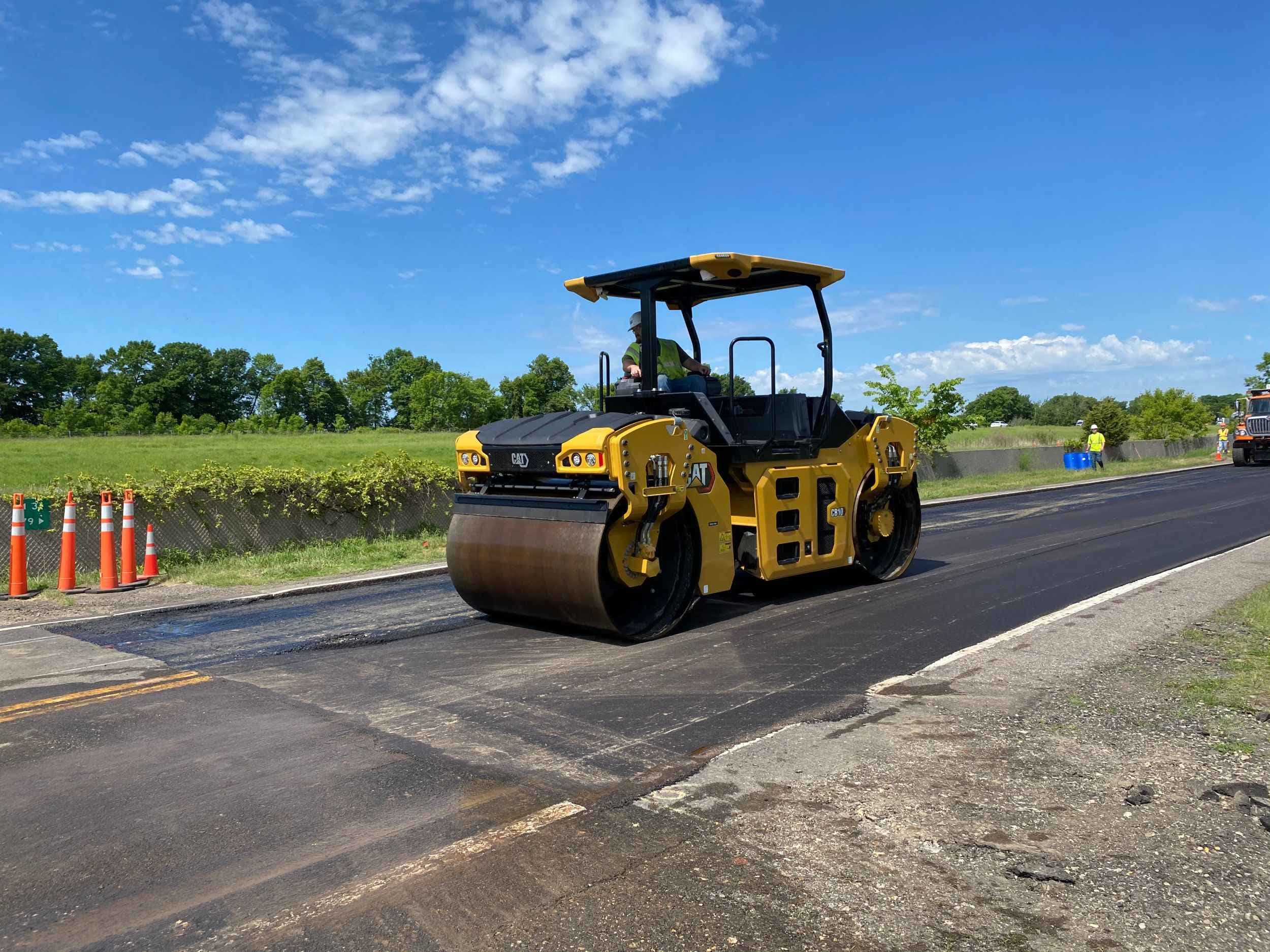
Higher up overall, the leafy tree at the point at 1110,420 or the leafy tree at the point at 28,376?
the leafy tree at the point at 28,376

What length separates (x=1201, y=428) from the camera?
48969 millimetres

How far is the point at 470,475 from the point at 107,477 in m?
6.17

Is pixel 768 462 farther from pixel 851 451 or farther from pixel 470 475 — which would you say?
pixel 470 475

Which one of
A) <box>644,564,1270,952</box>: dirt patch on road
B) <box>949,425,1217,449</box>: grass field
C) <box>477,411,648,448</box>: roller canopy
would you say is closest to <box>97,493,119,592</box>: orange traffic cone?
<box>477,411,648,448</box>: roller canopy

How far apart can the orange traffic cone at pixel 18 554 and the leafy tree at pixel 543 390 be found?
4830 mm

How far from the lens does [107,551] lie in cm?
935

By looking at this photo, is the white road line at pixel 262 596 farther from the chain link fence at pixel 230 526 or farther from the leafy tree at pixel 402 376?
the leafy tree at pixel 402 376

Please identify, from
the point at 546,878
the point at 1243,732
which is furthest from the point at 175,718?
the point at 1243,732

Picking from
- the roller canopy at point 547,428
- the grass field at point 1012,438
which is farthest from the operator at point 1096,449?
the roller canopy at point 547,428

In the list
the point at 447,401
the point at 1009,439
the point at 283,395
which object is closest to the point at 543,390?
the point at 1009,439

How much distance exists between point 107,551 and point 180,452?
135 feet

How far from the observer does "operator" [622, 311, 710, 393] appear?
7.90 m

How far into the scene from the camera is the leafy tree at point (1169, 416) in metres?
46.2

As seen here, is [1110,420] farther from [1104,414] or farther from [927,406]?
[927,406]
